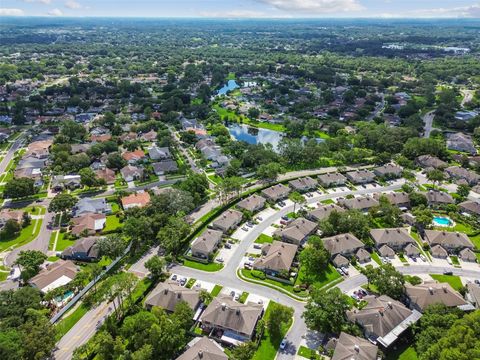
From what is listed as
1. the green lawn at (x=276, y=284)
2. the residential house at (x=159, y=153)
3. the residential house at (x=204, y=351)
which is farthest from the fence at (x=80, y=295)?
the residential house at (x=159, y=153)

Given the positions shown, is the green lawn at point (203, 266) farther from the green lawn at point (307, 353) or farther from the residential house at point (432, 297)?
the residential house at point (432, 297)

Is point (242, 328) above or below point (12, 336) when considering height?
below

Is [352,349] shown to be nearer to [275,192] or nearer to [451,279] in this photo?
[451,279]

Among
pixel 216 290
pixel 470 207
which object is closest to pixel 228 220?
pixel 216 290

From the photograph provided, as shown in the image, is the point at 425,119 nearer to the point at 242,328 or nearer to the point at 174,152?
the point at 174,152

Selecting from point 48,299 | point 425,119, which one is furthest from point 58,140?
point 425,119
